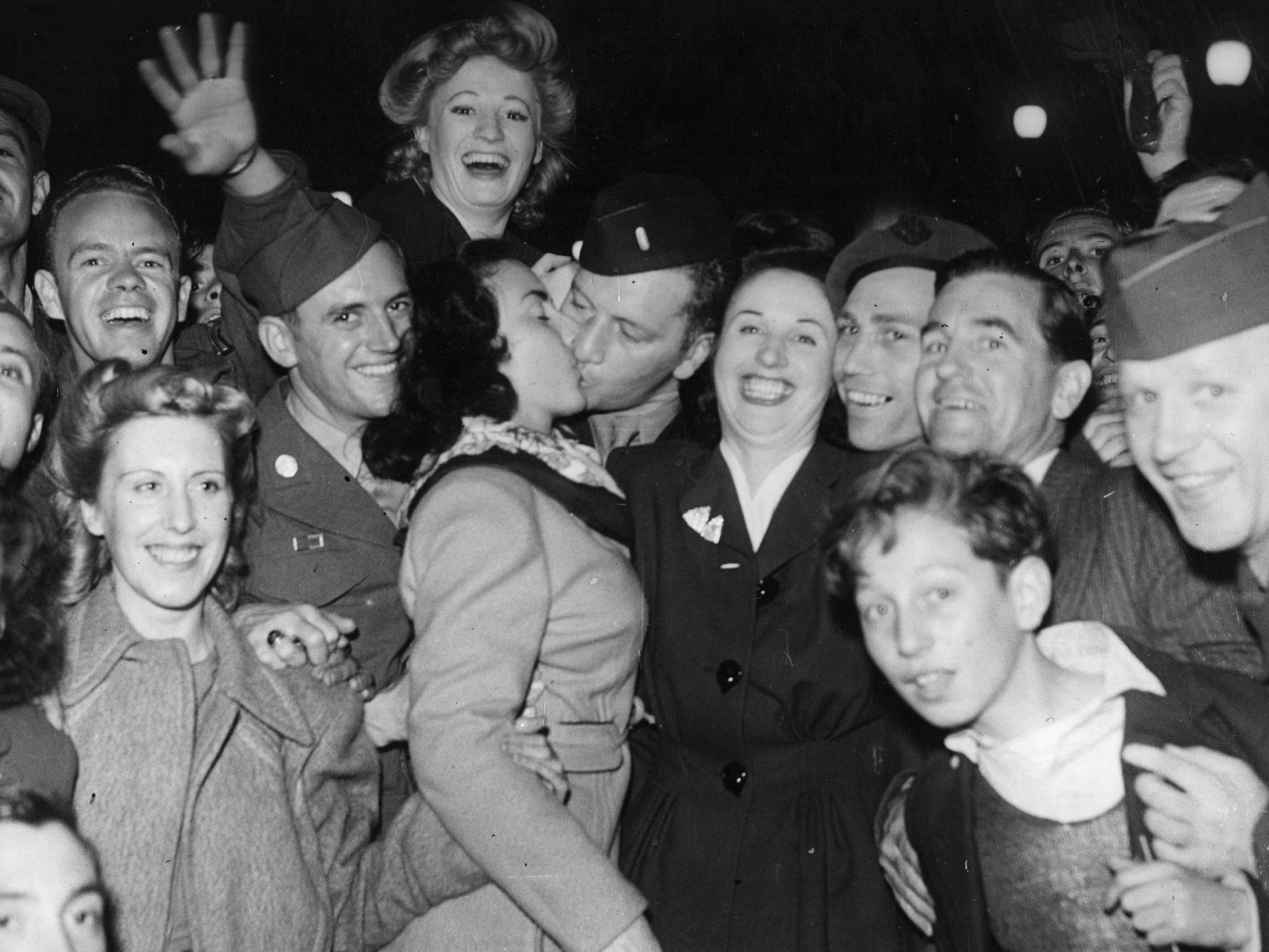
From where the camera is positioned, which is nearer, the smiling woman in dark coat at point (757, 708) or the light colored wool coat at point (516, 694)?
the light colored wool coat at point (516, 694)

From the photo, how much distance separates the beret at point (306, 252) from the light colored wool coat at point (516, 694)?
0.90m

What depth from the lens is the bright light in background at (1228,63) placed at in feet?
13.2

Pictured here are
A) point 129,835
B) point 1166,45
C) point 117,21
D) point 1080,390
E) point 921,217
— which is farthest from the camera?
point 117,21

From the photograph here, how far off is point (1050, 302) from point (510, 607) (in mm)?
1438

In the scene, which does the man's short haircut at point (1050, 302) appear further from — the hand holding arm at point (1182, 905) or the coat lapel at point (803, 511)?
the hand holding arm at point (1182, 905)

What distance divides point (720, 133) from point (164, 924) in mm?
4047

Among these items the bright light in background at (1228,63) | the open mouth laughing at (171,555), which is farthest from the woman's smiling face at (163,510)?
the bright light in background at (1228,63)

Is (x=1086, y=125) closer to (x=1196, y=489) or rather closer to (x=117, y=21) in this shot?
(x=1196, y=489)

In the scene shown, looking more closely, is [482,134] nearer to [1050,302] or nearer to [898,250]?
[898,250]

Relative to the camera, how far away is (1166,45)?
13.3 ft

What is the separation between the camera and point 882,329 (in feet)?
10.5

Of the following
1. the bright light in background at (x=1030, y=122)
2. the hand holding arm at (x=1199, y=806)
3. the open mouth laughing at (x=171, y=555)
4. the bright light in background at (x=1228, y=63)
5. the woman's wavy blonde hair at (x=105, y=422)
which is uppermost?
the bright light in background at (x=1030, y=122)

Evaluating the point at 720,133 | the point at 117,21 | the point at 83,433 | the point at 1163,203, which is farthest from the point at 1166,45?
the point at 117,21

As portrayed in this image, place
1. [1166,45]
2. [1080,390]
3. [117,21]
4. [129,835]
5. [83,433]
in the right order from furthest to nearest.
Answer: [117,21]
[1166,45]
[1080,390]
[83,433]
[129,835]
